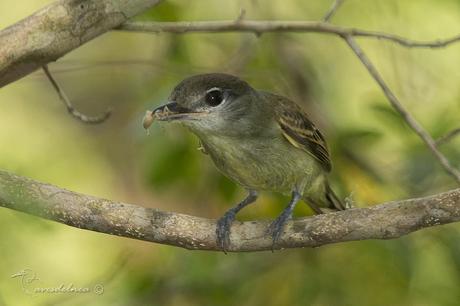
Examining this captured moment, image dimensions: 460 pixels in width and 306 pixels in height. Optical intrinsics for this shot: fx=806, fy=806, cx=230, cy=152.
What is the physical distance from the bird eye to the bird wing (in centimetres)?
48

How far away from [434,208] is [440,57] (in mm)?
3298

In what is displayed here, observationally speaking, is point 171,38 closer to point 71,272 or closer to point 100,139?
point 71,272

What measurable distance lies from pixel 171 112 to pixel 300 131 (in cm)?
98

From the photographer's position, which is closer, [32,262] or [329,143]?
[32,262]

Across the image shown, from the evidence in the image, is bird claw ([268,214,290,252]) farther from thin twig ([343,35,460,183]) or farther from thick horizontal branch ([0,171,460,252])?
thin twig ([343,35,460,183])

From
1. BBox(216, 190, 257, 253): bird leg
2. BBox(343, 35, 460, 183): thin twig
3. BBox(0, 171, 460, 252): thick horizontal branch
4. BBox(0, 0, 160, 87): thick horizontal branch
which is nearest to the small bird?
BBox(216, 190, 257, 253): bird leg

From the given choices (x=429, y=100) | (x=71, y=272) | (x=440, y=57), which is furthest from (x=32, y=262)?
(x=440, y=57)

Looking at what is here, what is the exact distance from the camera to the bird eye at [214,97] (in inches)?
156

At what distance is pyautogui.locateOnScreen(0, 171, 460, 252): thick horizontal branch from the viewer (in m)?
3.32

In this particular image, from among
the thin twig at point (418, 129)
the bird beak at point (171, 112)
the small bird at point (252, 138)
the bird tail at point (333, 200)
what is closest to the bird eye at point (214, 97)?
the small bird at point (252, 138)

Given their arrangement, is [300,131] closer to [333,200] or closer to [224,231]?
[333,200]

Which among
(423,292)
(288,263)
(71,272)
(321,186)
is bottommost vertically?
(423,292)

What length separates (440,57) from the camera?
20.8 feet

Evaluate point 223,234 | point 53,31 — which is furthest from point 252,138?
point 53,31
